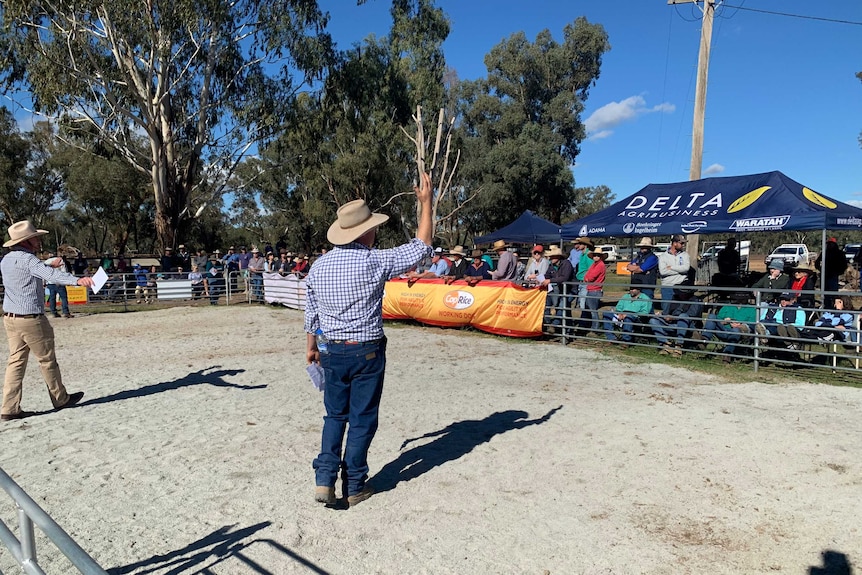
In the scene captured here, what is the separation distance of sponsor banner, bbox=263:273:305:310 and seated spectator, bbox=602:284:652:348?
896 cm

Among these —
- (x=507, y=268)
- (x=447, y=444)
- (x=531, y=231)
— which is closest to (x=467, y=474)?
(x=447, y=444)

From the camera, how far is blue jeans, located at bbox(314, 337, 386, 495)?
4.06m

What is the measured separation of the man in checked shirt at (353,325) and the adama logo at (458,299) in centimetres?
817

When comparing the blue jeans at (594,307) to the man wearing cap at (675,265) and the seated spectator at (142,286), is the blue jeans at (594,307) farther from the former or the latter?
the seated spectator at (142,286)

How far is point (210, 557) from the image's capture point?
3541mm

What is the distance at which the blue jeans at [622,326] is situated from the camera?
10.4 m

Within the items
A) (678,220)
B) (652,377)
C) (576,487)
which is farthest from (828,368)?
(576,487)

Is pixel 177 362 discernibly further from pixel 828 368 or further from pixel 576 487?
pixel 828 368

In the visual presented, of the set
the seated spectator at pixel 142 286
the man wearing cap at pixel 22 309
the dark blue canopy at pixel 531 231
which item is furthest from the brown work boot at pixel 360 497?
the dark blue canopy at pixel 531 231

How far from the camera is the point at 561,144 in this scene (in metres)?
43.1

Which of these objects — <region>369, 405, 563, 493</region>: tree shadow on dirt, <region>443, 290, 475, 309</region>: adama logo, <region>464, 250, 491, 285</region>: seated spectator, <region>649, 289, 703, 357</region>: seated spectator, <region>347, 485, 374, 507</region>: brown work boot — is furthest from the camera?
<region>464, 250, 491, 285</region>: seated spectator

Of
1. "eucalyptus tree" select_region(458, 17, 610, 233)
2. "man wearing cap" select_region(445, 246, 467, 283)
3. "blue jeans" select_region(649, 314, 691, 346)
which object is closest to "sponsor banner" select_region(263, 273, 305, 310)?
"man wearing cap" select_region(445, 246, 467, 283)

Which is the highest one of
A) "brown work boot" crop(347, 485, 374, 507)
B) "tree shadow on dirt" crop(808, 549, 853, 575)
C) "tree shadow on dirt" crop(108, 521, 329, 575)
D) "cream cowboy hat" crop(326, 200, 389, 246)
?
"cream cowboy hat" crop(326, 200, 389, 246)

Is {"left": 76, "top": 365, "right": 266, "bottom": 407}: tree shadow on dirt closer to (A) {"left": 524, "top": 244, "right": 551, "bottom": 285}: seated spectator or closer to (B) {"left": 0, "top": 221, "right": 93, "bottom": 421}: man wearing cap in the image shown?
(B) {"left": 0, "top": 221, "right": 93, "bottom": 421}: man wearing cap
